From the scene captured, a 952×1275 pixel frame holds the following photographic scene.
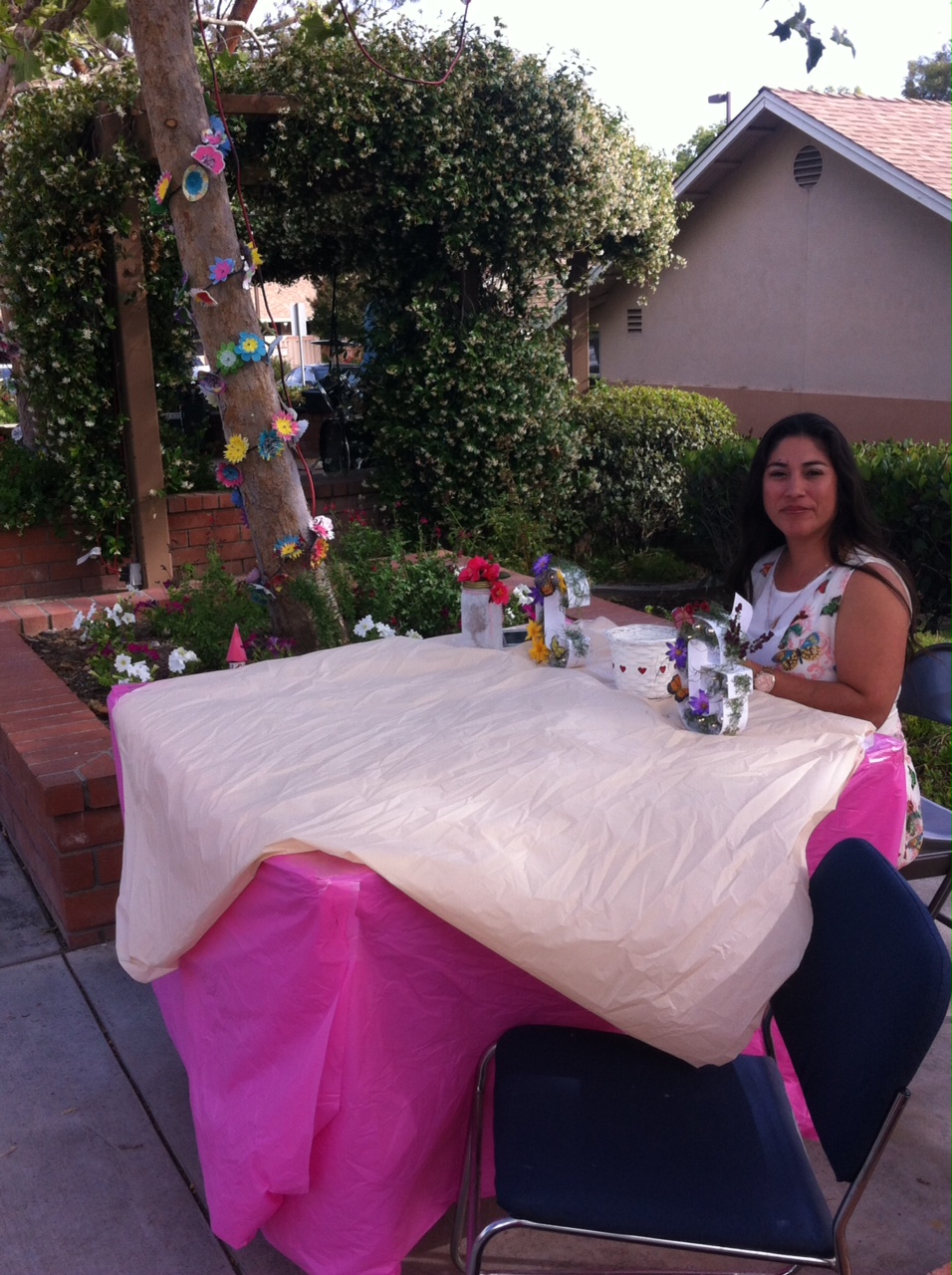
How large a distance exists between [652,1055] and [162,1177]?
1113mm

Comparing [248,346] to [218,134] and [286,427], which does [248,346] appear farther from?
[218,134]

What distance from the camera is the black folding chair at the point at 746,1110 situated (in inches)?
61.9

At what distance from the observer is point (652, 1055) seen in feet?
6.63

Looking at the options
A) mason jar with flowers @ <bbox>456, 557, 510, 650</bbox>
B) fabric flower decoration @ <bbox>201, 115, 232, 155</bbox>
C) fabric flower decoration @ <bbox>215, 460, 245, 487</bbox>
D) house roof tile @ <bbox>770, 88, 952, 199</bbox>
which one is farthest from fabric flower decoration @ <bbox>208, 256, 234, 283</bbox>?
house roof tile @ <bbox>770, 88, 952, 199</bbox>

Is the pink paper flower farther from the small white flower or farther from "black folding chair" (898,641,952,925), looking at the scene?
"black folding chair" (898,641,952,925)

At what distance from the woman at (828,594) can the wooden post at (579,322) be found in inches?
235

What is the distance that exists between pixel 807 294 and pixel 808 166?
4.63 feet

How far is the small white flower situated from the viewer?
161 inches

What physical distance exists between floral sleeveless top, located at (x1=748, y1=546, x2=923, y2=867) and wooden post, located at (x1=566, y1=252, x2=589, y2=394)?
20.0 feet

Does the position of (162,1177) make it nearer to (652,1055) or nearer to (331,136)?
(652,1055)

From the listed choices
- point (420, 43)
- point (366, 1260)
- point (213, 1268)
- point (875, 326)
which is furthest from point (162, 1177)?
point (875, 326)
